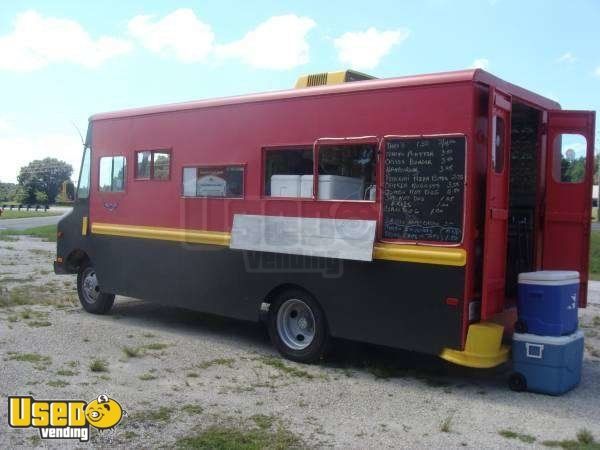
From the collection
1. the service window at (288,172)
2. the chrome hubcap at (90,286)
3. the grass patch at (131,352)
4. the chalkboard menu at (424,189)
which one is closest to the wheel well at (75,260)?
the chrome hubcap at (90,286)

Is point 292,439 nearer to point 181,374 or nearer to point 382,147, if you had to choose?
point 181,374

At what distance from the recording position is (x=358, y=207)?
632 cm

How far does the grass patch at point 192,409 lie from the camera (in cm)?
520

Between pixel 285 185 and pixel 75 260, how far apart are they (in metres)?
4.46

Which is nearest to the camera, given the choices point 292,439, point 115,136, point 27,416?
point 292,439

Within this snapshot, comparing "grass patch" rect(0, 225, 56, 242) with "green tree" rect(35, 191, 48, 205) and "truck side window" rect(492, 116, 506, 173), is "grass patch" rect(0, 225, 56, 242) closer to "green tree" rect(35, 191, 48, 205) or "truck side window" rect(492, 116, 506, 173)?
"truck side window" rect(492, 116, 506, 173)

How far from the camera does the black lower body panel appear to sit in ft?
19.3

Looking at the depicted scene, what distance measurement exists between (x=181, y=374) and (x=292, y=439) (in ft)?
6.68

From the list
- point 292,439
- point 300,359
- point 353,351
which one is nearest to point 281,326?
point 300,359

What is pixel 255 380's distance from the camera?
619cm

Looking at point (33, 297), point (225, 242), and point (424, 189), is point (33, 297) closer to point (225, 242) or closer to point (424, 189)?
point (225, 242)

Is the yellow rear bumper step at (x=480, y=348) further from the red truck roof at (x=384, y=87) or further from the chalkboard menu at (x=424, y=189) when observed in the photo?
the red truck roof at (x=384, y=87)

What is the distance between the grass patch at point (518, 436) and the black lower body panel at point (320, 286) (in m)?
0.99

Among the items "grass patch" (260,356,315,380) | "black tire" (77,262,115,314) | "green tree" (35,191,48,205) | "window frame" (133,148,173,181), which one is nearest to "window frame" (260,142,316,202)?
"window frame" (133,148,173,181)
